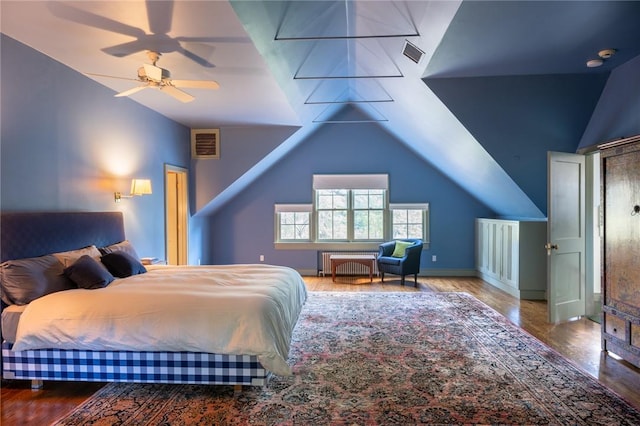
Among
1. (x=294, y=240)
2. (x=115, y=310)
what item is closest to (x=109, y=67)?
(x=115, y=310)

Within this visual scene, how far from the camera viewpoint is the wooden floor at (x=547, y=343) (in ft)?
8.02

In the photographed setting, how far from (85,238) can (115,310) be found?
1526 millimetres

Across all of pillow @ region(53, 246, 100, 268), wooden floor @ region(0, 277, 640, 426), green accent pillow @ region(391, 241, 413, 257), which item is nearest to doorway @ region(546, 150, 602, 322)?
wooden floor @ region(0, 277, 640, 426)

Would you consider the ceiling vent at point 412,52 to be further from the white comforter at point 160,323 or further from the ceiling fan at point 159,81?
the white comforter at point 160,323

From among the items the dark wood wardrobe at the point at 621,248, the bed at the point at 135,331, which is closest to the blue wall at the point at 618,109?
the dark wood wardrobe at the point at 621,248

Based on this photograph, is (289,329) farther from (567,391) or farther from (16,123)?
(16,123)

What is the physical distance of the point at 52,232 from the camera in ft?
11.0

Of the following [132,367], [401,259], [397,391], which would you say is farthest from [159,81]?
[401,259]

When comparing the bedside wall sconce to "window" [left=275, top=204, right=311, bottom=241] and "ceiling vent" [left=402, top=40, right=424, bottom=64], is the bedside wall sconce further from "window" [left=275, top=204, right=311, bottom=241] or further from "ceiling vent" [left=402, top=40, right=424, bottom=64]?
"ceiling vent" [left=402, top=40, right=424, bottom=64]

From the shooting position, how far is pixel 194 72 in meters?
3.72

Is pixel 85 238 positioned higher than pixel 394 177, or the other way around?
pixel 394 177

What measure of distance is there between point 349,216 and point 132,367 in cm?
520

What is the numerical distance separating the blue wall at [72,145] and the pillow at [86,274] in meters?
0.69

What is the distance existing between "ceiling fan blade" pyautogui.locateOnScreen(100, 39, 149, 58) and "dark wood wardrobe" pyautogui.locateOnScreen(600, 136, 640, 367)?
158 inches
